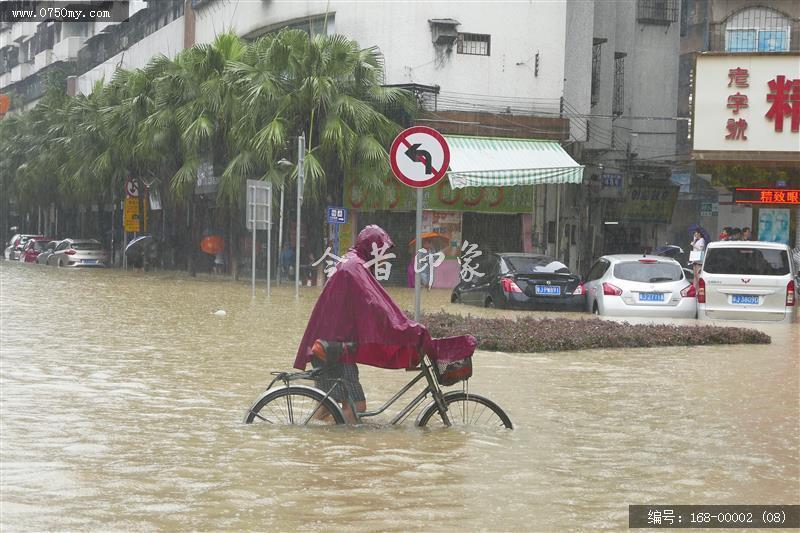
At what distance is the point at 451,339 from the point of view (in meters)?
8.83

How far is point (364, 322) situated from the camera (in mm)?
8672

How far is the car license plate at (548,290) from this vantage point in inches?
941

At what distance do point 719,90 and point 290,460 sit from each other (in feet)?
91.1

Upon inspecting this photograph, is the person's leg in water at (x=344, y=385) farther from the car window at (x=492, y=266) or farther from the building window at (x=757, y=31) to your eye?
the building window at (x=757, y=31)

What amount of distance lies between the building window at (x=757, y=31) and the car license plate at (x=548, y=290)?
626 inches

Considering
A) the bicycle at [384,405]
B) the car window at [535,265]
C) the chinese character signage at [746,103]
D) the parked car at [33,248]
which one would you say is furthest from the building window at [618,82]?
the bicycle at [384,405]

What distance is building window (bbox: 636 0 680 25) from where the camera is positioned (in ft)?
152

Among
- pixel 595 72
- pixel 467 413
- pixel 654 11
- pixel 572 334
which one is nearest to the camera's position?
pixel 467 413

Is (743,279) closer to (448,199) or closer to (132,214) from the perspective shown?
(448,199)

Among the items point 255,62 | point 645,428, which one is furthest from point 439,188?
point 645,428

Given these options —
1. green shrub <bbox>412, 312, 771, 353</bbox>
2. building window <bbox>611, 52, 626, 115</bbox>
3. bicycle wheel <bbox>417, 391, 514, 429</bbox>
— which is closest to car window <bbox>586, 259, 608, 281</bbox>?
green shrub <bbox>412, 312, 771, 353</bbox>

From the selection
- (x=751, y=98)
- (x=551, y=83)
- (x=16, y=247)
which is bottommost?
(x=16, y=247)

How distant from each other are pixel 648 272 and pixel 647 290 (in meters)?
0.37

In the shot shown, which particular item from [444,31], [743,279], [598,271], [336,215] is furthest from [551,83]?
[743,279]
